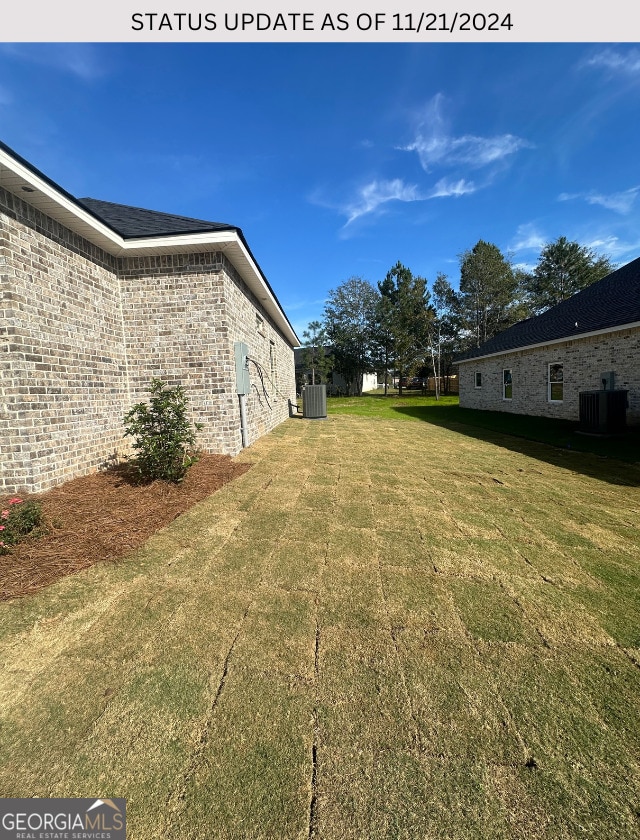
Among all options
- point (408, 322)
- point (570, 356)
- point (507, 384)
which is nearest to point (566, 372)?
point (570, 356)

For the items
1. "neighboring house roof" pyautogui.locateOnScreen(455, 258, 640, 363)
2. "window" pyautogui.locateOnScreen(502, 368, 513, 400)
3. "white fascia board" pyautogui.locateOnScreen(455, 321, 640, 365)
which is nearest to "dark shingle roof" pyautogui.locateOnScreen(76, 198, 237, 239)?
"white fascia board" pyautogui.locateOnScreen(455, 321, 640, 365)

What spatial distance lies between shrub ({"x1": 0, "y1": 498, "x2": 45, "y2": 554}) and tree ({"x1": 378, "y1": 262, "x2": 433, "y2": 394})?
33.6 metres

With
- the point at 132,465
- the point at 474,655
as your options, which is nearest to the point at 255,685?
the point at 474,655

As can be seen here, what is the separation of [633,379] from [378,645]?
40.4ft

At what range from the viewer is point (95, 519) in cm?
395

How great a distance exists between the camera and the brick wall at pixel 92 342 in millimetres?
4398

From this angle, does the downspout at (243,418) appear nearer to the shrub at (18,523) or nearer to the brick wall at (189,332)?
the brick wall at (189,332)

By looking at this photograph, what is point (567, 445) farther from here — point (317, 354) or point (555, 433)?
point (317, 354)

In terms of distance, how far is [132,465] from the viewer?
528 cm

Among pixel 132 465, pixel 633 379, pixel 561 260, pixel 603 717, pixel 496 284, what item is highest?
pixel 561 260

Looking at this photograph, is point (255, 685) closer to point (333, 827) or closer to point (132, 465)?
point (333, 827)

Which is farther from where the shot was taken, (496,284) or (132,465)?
(496,284)

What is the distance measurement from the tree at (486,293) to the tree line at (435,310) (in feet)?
0.30

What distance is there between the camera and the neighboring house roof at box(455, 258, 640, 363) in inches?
419
